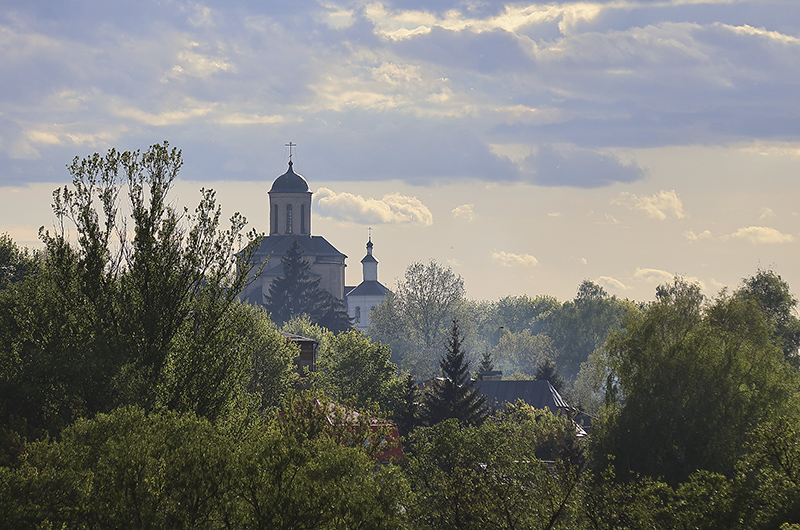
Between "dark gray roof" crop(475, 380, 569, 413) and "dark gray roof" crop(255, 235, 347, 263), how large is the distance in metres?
49.5

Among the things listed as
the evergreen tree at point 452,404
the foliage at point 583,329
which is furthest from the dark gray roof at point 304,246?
the evergreen tree at point 452,404

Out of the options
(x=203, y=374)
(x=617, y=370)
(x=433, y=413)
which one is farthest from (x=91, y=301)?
(x=433, y=413)

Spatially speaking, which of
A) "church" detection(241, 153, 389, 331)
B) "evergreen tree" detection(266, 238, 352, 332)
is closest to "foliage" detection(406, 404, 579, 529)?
Result: "evergreen tree" detection(266, 238, 352, 332)

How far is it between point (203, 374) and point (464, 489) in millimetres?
6810

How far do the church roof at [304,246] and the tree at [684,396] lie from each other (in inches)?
3182

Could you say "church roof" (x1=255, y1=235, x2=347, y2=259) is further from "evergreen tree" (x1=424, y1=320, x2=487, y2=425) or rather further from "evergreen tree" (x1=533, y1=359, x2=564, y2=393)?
"evergreen tree" (x1=424, y1=320, x2=487, y2=425)

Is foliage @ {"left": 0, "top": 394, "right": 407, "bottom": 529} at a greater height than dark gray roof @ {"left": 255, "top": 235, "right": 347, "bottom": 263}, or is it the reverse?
dark gray roof @ {"left": 255, "top": 235, "right": 347, "bottom": 263}

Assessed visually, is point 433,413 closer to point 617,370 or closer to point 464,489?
point 617,370

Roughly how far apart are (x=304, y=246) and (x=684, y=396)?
88303 millimetres

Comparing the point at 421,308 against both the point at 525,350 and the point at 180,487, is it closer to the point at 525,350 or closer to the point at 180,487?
the point at 525,350

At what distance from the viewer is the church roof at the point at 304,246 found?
11975 cm

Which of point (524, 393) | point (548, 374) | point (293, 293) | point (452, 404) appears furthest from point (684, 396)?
point (293, 293)

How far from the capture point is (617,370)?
39188mm

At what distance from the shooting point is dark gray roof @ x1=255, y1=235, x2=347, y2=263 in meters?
120
